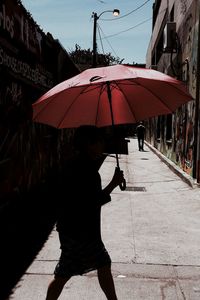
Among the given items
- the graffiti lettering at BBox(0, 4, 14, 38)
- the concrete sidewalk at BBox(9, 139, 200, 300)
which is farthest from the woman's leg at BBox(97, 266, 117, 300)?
the graffiti lettering at BBox(0, 4, 14, 38)

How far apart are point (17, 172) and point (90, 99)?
15.3ft

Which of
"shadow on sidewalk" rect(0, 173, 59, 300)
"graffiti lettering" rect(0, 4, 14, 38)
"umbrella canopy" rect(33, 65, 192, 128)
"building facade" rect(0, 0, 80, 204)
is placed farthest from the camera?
"building facade" rect(0, 0, 80, 204)

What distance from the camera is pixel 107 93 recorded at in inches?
147

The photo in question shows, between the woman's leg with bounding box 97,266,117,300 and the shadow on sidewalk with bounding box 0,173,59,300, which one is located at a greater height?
the woman's leg with bounding box 97,266,117,300

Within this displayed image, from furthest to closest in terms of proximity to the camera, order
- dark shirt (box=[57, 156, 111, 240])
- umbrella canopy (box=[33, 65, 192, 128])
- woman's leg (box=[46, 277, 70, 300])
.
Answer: umbrella canopy (box=[33, 65, 192, 128]), woman's leg (box=[46, 277, 70, 300]), dark shirt (box=[57, 156, 111, 240])

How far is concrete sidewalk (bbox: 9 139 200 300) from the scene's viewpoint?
419cm

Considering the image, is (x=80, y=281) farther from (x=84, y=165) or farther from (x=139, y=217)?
(x=139, y=217)

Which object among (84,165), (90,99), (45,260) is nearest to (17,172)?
(45,260)

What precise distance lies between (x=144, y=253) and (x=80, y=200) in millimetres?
2674

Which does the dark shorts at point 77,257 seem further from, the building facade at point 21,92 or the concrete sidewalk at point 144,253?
the building facade at point 21,92

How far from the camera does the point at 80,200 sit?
9.99ft

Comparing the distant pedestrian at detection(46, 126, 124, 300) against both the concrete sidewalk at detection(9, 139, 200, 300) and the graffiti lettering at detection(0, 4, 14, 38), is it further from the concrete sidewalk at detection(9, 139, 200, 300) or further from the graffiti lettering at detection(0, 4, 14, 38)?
the graffiti lettering at detection(0, 4, 14, 38)

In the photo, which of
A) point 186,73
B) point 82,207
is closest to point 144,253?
point 82,207

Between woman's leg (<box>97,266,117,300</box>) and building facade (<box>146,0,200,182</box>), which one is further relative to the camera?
building facade (<box>146,0,200,182</box>)
